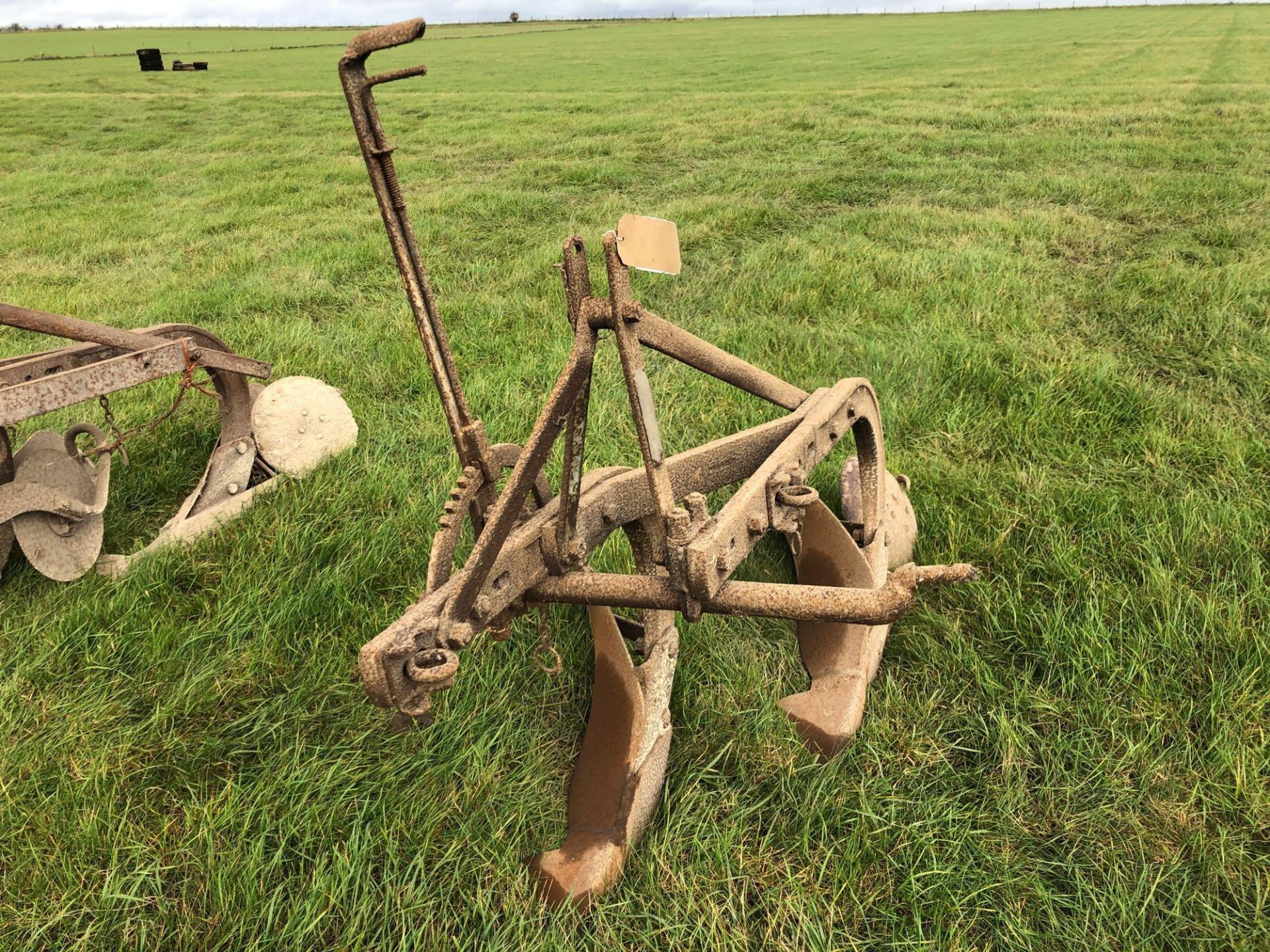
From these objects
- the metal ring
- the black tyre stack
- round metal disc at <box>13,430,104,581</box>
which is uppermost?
the black tyre stack

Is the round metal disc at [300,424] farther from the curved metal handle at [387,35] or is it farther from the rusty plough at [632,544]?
the curved metal handle at [387,35]

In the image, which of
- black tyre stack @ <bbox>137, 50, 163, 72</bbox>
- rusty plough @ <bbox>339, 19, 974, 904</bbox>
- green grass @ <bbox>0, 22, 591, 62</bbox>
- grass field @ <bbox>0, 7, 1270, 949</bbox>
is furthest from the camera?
green grass @ <bbox>0, 22, 591, 62</bbox>

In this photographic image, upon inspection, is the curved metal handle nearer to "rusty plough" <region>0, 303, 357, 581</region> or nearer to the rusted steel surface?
"rusty plough" <region>0, 303, 357, 581</region>

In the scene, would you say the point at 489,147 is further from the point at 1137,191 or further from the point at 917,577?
the point at 917,577

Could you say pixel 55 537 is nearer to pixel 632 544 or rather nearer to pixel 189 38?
pixel 632 544

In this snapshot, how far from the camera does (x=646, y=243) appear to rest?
1.59 m

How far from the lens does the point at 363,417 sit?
386 cm

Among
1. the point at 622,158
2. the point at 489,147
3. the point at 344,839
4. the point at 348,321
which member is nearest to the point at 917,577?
the point at 344,839

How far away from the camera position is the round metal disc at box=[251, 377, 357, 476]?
3.33 metres

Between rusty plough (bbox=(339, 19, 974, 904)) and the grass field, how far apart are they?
0.40ft

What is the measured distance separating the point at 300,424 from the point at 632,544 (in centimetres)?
182

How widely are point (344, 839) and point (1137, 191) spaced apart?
27.1ft

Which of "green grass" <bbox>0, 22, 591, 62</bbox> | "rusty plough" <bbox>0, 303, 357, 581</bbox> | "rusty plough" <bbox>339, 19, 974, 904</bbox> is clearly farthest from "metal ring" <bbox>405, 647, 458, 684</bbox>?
"green grass" <bbox>0, 22, 591, 62</bbox>

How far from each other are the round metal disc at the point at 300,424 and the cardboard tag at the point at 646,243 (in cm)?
225
